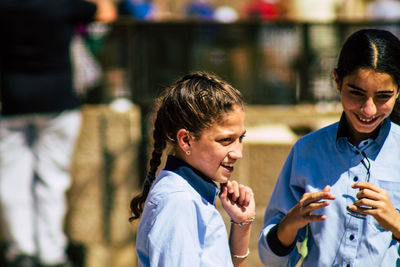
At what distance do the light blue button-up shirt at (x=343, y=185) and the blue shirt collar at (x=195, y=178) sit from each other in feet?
1.11

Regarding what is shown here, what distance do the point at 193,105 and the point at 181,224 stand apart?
42 cm

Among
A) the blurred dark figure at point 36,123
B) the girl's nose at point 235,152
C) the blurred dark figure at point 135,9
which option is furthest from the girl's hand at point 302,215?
the blurred dark figure at point 135,9

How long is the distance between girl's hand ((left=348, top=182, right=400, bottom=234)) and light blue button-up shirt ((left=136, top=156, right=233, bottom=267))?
43 cm

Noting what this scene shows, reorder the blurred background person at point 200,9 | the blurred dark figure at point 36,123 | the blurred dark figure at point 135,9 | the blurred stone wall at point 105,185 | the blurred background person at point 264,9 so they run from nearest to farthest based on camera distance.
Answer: the blurred dark figure at point 36,123 → the blurred stone wall at point 105,185 → the blurred background person at point 264,9 → the blurred dark figure at point 135,9 → the blurred background person at point 200,9

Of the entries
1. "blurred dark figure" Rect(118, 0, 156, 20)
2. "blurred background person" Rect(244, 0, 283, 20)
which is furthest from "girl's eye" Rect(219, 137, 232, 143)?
"blurred dark figure" Rect(118, 0, 156, 20)

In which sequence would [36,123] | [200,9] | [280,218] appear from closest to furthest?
[280,218] → [36,123] → [200,9]

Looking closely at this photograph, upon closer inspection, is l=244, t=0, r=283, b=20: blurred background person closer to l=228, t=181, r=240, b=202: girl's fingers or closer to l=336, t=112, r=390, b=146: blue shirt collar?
l=336, t=112, r=390, b=146: blue shirt collar

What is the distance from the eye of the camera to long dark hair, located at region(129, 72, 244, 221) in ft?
6.92

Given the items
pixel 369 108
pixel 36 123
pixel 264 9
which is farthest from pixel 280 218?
pixel 264 9

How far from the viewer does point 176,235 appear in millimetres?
1904

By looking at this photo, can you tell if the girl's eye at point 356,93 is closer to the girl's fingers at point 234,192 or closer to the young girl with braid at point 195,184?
the young girl with braid at point 195,184

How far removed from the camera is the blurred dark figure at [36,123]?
447 cm

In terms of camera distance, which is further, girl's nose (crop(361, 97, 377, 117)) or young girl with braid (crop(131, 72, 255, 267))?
girl's nose (crop(361, 97, 377, 117))

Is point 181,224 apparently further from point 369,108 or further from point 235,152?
point 369,108
